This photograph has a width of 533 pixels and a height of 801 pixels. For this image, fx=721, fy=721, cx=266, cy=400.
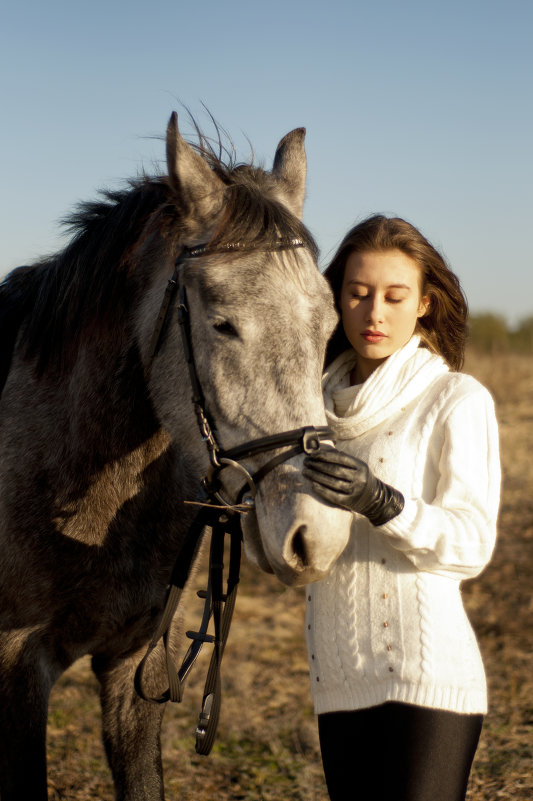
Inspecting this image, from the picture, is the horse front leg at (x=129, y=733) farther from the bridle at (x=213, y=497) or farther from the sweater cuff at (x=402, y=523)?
the sweater cuff at (x=402, y=523)

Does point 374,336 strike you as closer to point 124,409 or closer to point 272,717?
point 124,409

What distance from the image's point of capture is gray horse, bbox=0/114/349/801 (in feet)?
6.72

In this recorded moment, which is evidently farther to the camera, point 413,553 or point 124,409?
point 124,409

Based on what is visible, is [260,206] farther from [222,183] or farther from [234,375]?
[234,375]

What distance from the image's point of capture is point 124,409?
240cm

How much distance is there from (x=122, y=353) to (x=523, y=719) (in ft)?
10.8

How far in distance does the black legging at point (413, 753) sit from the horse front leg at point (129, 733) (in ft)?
3.30

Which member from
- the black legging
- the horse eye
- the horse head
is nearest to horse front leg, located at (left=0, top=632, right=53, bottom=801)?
the horse head

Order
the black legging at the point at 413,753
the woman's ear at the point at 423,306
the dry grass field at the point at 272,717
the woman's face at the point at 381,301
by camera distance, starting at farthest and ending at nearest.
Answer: the dry grass field at the point at 272,717
the woman's ear at the point at 423,306
the woman's face at the point at 381,301
the black legging at the point at 413,753

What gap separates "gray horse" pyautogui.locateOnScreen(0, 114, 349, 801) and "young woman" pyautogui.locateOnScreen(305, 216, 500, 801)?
0.25 m

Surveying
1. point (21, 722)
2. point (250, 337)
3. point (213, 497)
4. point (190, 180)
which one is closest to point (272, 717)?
point (21, 722)

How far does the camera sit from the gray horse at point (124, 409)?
6.72 feet

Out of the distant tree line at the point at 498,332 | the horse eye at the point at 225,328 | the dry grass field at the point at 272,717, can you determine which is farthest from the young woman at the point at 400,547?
the distant tree line at the point at 498,332

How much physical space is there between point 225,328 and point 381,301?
1.78 feet
